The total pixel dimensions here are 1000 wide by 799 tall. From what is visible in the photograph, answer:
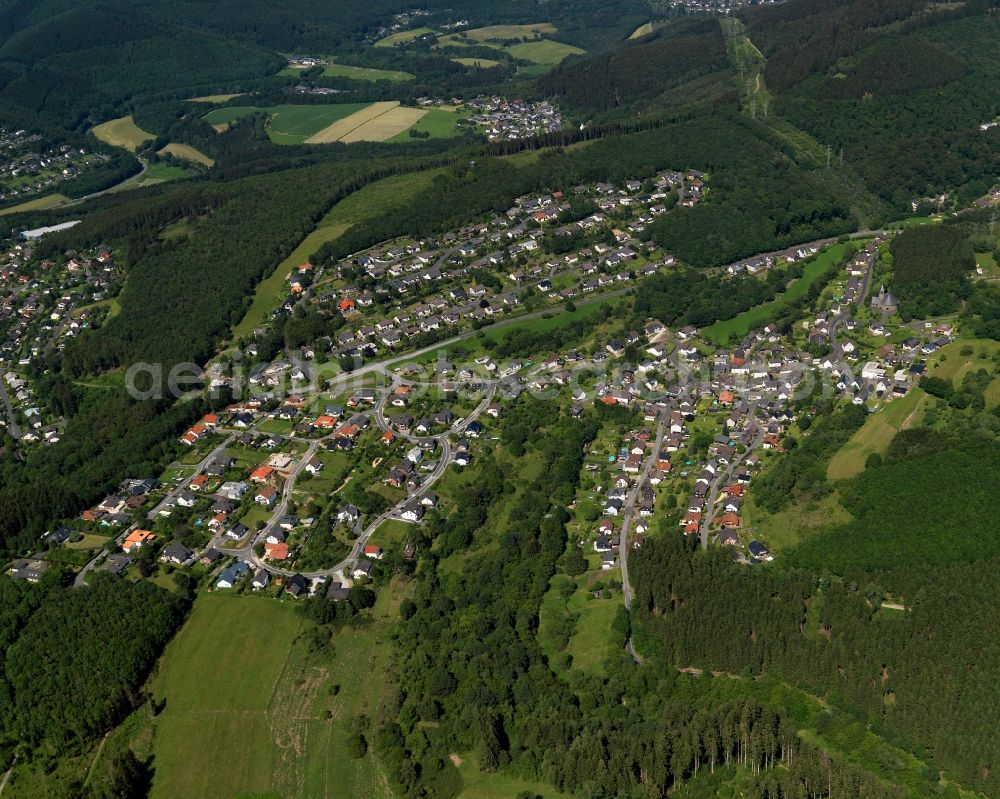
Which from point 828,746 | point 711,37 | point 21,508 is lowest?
point 828,746

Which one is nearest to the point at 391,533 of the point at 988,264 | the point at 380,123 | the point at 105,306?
Result: the point at 105,306

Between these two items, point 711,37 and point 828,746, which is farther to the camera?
point 711,37

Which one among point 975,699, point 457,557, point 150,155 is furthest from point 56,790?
point 150,155

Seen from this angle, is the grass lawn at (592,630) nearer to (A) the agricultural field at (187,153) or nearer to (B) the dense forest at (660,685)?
(B) the dense forest at (660,685)

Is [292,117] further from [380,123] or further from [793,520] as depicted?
[793,520]

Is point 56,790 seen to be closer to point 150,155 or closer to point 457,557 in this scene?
point 457,557

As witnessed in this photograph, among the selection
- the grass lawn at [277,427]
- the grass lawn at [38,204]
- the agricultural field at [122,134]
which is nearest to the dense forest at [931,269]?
the grass lawn at [277,427]
